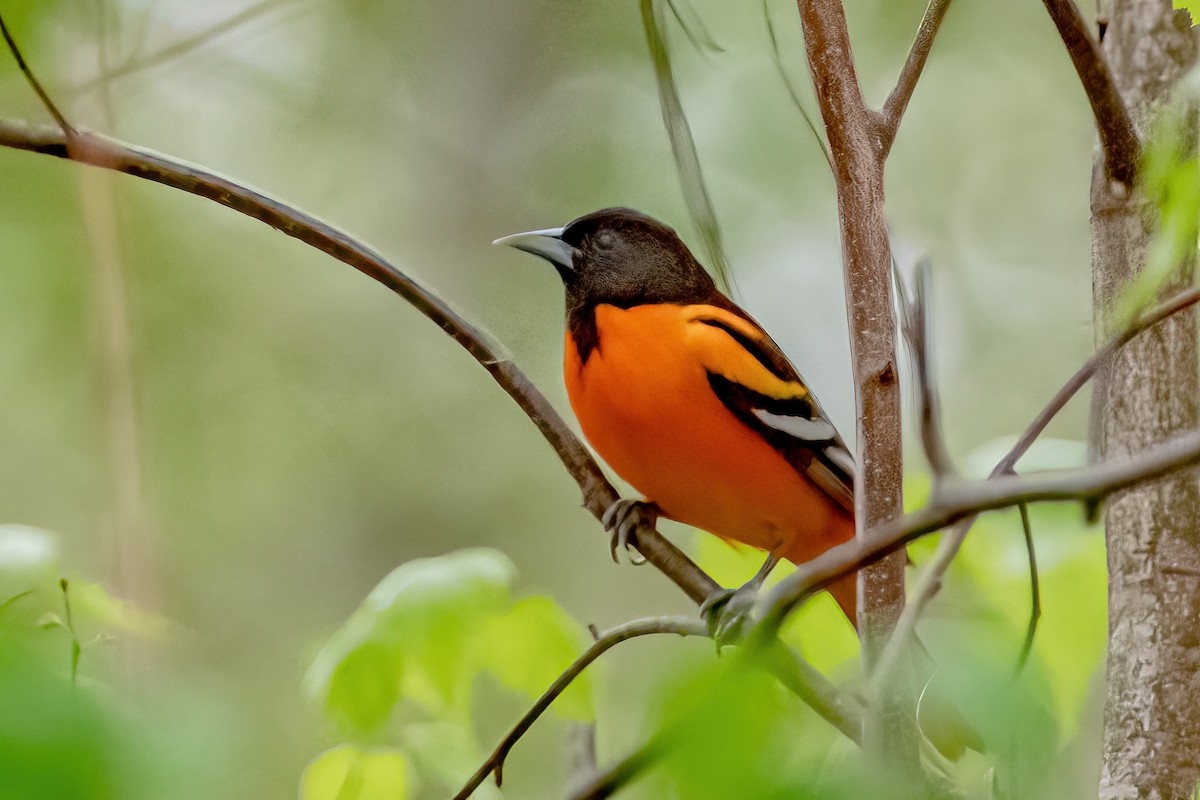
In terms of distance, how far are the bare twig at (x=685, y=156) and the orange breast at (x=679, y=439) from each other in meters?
0.50

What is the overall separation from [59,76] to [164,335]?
1428 millimetres

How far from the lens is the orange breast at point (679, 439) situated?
4.02 feet

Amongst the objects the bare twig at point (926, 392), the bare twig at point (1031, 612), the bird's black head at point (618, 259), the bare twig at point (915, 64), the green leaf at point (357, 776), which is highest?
the bird's black head at point (618, 259)

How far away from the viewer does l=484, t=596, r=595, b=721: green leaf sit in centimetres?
85

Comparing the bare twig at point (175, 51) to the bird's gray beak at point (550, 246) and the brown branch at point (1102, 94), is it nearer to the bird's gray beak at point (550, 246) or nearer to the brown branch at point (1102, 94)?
the bird's gray beak at point (550, 246)

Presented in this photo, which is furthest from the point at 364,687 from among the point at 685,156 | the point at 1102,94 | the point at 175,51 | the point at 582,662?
the point at 175,51

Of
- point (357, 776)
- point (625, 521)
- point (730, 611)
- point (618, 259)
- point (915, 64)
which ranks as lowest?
point (357, 776)

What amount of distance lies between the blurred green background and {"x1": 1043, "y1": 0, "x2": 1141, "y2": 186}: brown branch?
610mm

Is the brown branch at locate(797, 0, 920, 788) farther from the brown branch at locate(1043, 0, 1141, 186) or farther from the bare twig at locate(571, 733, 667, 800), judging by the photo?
the bare twig at locate(571, 733, 667, 800)

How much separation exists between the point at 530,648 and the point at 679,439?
0.42 metres

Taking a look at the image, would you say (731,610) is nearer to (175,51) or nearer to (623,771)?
(623,771)

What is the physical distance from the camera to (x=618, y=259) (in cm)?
151

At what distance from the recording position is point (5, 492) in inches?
85.0

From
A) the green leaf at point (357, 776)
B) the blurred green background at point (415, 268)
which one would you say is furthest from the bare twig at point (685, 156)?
the blurred green background at point (415, 268)
